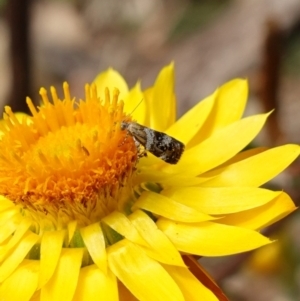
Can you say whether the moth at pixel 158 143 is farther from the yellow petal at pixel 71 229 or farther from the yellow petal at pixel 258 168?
the yellow petal at pixel 71 229

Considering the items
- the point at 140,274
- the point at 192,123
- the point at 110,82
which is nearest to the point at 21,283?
the point at 140,274

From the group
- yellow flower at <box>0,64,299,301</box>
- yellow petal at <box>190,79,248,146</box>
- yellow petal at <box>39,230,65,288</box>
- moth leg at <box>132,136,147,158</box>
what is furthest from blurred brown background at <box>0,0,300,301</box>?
yellow petal at <box>39,230,65,288</box>

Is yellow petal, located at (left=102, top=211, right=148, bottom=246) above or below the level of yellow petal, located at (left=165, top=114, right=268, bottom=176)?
below

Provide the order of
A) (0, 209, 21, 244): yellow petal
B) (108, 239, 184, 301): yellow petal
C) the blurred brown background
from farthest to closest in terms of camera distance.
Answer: the blurred brown background → (0, 209, 21, 244): yellow petal → (108, 239, 184, 301): yellow petal

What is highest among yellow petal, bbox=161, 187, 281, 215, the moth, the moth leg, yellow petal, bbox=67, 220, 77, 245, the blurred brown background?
the moth

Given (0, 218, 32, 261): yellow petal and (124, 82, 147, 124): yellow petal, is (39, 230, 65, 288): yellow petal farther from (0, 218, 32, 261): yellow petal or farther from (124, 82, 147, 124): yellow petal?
(124, 82, 147, 124): yellow petal

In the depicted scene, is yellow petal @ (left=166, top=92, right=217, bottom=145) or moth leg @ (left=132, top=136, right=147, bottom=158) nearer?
moth leg @ (left=132, top=136, right=147, bottom=158)

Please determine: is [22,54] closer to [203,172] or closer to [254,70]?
[254,70]
